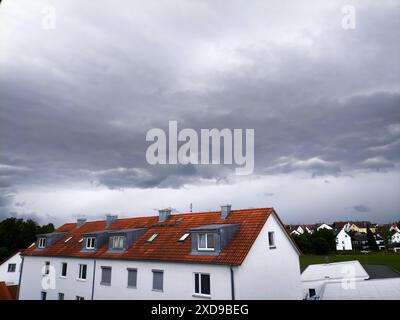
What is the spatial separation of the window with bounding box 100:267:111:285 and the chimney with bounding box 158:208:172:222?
17.6ft

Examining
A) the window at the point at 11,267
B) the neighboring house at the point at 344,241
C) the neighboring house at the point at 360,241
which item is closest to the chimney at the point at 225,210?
the window at the point at 11,267

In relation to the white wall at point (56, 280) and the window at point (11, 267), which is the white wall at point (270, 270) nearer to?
the white wall at point (56, 280)

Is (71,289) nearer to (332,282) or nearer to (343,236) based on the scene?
(332,282)

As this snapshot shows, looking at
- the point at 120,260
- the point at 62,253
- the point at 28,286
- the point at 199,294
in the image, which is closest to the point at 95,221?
the point at 62,253

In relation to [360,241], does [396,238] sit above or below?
above

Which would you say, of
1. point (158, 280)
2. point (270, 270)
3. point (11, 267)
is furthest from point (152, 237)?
point (11, 267)

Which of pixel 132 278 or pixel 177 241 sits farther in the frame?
pixel 132 278

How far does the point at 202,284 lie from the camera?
614 inches

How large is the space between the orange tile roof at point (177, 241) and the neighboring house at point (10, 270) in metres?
13.6

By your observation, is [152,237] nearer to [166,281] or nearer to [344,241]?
[166,281]

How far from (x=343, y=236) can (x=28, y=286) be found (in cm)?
8208

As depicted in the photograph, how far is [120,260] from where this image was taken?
20.0 meters

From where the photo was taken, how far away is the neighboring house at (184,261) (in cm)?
1549

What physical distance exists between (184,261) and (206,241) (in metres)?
1.67
